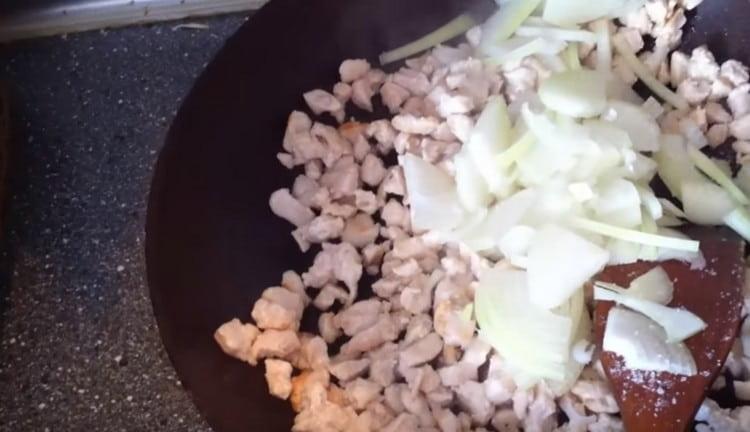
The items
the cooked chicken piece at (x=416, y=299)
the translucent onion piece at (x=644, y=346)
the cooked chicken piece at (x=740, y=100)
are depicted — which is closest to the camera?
the translucent onion piece at (x=644, y=346)

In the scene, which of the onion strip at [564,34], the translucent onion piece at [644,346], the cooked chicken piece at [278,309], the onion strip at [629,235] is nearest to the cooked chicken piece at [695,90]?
the onion strip at [564,34]

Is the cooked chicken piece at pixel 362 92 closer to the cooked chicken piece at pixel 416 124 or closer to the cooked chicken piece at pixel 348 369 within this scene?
the cooked chicken piece at pixel 416 124

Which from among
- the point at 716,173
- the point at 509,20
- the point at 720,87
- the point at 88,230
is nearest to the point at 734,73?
the point at 720,87

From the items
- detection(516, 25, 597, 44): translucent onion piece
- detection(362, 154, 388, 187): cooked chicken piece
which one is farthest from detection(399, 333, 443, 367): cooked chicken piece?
detection(516, 25, 597, 44): translucent onion piece

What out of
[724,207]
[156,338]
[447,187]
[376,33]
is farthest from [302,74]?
[724,207]

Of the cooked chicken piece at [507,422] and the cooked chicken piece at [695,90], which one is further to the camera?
the cooked chicken piece at [695,90]

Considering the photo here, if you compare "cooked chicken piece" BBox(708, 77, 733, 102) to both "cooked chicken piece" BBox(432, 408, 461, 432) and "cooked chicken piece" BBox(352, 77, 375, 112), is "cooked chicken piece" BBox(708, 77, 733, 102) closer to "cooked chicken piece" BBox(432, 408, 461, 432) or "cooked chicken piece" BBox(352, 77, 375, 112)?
"cooked chicken piece" BBox(352, 77, 375, 112)
